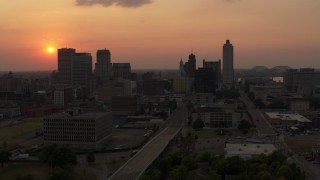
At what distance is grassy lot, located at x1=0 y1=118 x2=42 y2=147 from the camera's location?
36.8 m

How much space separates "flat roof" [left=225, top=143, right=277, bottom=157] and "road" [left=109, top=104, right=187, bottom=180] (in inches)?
182

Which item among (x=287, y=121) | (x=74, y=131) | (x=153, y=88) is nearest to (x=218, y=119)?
(x=287, y=121)

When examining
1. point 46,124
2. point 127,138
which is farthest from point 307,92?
point 46,124

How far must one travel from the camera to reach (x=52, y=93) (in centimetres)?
6500

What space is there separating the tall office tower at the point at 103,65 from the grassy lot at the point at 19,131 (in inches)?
1743

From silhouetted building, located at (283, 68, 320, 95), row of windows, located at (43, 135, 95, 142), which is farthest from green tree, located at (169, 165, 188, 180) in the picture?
silhouetted building, located at (283, 68, 320, 95)

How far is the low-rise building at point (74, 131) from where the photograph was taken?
33.5 meters

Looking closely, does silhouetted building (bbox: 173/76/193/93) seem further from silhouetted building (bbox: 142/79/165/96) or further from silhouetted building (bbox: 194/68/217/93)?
silhouetted building (bbox: 194/68/217/93)

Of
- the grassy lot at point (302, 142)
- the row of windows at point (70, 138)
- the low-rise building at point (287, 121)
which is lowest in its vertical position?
the grassy lot at point (302, 142)

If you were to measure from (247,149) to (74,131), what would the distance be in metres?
12.9

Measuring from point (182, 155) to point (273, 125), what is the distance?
21.1m

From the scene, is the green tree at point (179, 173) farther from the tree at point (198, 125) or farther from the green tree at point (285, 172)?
the tree at point (198, 125)

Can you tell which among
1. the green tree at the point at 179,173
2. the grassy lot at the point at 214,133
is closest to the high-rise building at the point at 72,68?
the grassy lot at the point at 214,133

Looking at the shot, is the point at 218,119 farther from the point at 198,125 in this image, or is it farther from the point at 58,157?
the point at 58,157
